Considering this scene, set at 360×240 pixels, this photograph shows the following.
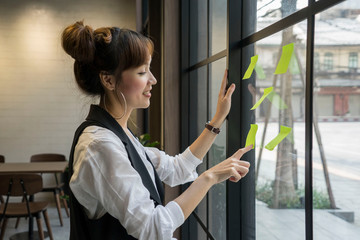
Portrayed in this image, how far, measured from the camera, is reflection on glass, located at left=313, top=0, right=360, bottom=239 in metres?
0.88

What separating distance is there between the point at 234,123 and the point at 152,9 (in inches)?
89.2

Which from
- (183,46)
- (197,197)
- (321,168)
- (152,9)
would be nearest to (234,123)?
(197,197)

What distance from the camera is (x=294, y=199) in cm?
121

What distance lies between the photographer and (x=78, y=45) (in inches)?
51.0

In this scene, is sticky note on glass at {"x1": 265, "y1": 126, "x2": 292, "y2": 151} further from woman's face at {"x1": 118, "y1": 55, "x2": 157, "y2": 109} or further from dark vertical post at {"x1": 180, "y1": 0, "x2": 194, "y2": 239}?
dark vertical post at {"x1": 180, "y1": 0, "x2": 194, "y2": 239}

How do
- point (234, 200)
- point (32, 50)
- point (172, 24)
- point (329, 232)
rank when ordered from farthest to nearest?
1. point (32, 50)
2. point (172, 24)
3. point (234, 200)
4. point (329, 232)

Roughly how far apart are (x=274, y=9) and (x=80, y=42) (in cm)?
67

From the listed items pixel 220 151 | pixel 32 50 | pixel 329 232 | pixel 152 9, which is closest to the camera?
pixel 329 232

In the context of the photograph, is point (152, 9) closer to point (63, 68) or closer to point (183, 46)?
point (183, 46)

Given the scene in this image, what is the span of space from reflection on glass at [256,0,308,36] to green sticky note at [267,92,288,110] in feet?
0.84

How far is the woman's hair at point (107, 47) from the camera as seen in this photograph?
4.25ft

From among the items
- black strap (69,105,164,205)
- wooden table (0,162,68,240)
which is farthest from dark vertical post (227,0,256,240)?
wooden table (0,162,68,240)

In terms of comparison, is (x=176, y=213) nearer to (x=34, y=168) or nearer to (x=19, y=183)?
(x=19, y=183)

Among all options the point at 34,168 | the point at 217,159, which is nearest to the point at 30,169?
the point at 34,168
